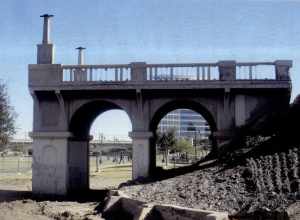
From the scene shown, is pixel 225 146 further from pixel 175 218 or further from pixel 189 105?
pixel 175 218

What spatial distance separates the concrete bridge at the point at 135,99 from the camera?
27.6m

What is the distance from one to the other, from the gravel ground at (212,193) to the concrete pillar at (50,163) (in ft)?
22.6

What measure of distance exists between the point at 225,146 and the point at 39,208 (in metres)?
10.1

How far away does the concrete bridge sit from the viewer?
1087 inches

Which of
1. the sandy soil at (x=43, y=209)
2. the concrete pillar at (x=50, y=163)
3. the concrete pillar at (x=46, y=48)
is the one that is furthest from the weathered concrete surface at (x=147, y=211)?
the concrete pillar at (x=46, y=48)

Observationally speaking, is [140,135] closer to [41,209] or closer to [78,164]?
[78,164]

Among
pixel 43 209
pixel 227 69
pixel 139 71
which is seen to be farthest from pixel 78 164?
pixel 227 69

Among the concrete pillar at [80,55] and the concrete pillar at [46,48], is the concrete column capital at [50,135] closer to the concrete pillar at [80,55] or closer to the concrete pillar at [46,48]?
the concrete pillar at [46,48]

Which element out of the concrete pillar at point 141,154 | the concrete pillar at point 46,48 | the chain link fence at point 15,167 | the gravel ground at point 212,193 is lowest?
the chain link fence at point 15,167

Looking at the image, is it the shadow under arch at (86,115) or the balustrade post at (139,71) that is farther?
the shadow under arch at (86,115)

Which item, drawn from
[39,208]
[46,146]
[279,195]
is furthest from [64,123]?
[279,195]

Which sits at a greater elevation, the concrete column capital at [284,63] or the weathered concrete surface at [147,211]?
the concrete column capital at [284,63]

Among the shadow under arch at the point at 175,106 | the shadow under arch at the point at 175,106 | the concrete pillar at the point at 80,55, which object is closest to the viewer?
the shadow under arch at the point at 175,106

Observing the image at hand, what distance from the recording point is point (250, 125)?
89.6 ft
